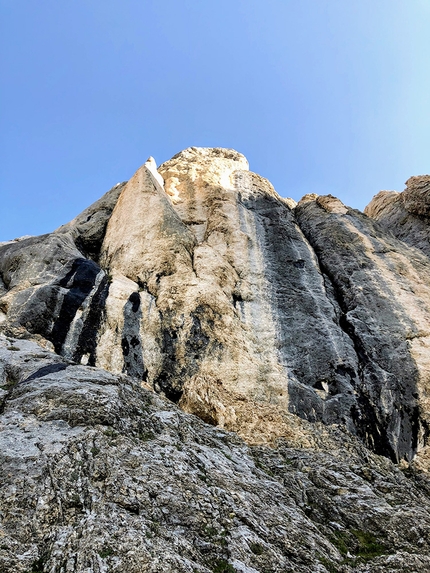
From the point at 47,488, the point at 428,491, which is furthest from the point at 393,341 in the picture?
the point at 47,488

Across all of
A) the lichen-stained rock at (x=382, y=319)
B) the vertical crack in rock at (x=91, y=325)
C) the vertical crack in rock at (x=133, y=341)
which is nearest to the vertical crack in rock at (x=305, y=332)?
the lichen-stained rock at (x=382, y=319)

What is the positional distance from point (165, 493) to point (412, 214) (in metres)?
40.3

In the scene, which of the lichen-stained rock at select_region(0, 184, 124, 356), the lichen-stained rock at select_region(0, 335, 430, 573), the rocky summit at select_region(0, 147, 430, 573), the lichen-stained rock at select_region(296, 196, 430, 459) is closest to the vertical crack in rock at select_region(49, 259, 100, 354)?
the lichen-stained rock at select_region(0, 184, 124, 356)

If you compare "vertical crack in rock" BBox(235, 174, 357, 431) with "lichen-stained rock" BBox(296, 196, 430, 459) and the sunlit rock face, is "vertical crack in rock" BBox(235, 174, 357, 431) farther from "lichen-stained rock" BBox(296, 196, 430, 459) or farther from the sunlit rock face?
"lichen-stained rock" BBox(296, 196, 430, 459)

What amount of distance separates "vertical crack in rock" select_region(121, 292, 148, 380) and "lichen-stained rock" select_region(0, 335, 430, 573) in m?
4.05

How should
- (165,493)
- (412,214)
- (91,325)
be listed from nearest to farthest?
(165,493) → (91,325) → (412,214)

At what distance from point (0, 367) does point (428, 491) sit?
17462 millimetres

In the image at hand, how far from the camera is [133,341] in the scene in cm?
2273

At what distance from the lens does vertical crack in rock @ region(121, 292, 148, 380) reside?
21578 mm

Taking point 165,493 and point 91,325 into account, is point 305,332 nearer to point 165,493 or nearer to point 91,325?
point 91,325

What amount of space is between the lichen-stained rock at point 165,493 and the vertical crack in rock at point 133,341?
405 centimetres

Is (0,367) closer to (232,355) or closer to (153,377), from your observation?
(153,377)

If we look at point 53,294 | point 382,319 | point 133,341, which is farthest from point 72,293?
point 382,319

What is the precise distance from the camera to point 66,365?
17.2 metres
